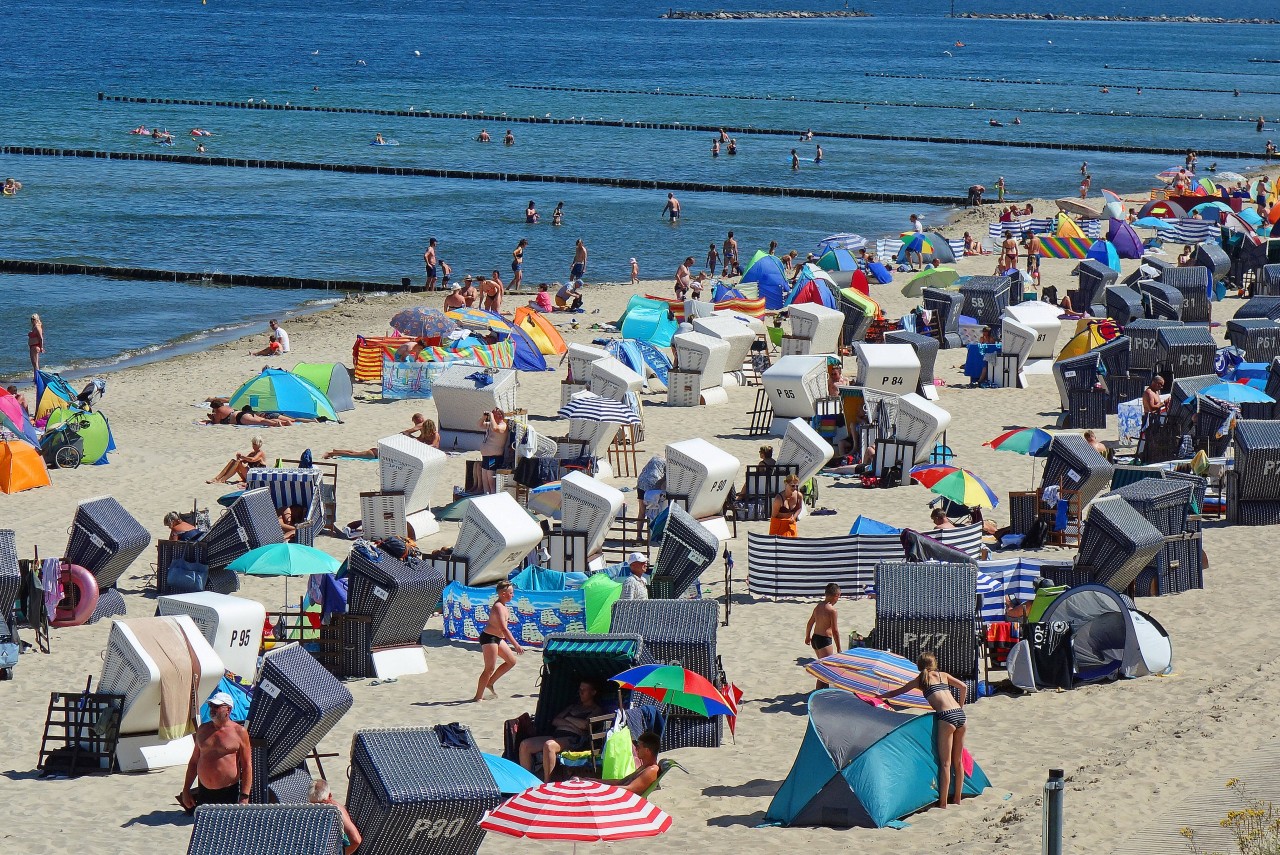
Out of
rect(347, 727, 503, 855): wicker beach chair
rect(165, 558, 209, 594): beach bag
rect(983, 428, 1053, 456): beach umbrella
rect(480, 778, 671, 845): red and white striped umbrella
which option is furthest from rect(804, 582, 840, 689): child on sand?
rect(983, 428, 1053, 456): beach umbrella

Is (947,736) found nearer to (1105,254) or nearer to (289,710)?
(289,710)

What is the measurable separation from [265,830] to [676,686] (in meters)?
3.06

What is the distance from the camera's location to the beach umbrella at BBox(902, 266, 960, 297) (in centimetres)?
3131

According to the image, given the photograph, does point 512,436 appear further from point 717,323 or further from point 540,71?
point 540,71

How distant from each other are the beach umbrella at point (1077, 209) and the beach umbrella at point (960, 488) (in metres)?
25.7

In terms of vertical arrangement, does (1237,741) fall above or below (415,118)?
below

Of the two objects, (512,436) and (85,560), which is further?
(512,436)

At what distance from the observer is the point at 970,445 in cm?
2061

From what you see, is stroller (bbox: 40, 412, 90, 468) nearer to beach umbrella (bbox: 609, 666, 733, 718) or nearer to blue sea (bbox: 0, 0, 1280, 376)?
blue sea (bbox: 0, 0, 1280, 376)

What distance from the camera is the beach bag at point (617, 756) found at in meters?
10.1

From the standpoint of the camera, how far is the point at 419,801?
8766 mm

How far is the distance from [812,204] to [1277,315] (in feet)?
92.0

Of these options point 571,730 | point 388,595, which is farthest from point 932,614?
point 388,595

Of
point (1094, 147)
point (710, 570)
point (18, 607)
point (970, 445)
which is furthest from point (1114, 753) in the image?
point (1094, 147)
